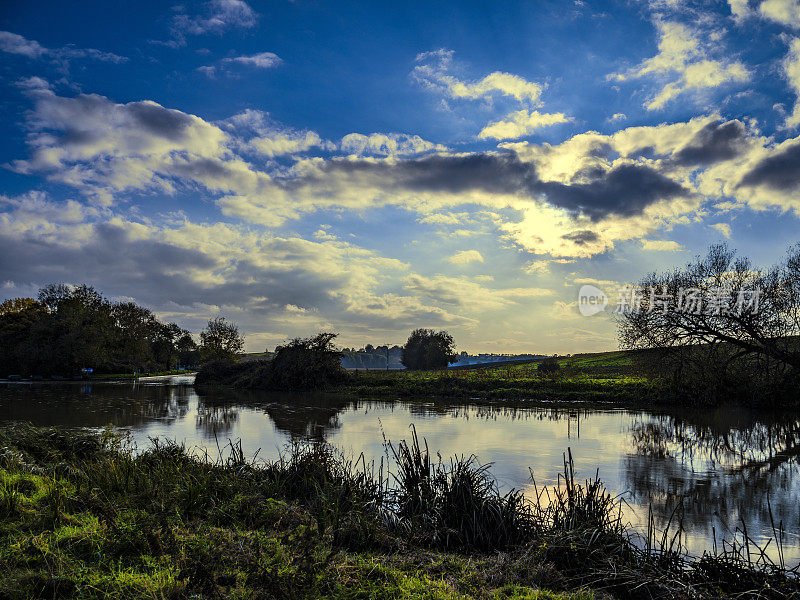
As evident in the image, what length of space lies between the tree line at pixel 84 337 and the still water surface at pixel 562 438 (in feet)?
82.7

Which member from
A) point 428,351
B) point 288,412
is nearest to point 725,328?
point 288,412

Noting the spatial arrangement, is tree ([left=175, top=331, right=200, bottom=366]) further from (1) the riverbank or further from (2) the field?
(2) the field

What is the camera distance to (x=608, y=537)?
6.07m

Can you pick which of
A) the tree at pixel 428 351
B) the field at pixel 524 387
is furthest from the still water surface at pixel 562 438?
the tree at pixel 428 351

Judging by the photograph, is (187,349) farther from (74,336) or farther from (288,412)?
(288,412)

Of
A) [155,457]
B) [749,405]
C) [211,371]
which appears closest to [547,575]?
[155,457]

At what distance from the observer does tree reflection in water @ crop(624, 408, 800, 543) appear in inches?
356

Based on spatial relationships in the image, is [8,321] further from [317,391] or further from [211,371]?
[317,391]

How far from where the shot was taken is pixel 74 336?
51.0 m

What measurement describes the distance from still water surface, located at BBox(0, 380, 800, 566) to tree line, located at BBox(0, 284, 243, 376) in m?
25.2

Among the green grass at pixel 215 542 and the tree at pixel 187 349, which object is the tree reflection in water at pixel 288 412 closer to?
the green grass at pixel 215 542

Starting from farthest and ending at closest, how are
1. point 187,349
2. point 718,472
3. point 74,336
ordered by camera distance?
point 187,349 < point 74,336 < point 718,472

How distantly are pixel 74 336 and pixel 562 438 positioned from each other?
52890mm

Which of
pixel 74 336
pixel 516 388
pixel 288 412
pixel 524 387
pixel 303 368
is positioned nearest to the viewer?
pixel 288 412
